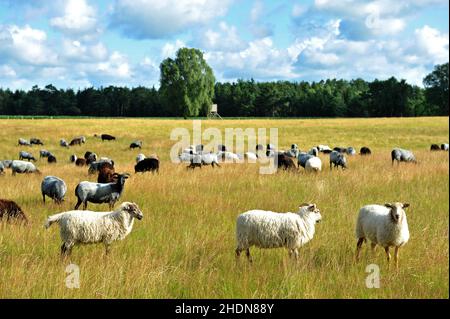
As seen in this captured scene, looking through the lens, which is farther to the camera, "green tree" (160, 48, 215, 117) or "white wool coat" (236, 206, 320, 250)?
"green tree" (160, 48, 215, 117)

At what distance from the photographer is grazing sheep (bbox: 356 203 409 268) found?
7.25 meters

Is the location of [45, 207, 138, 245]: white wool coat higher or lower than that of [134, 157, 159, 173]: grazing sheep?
higher

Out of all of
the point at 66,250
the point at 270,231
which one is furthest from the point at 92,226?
the point at 270,231

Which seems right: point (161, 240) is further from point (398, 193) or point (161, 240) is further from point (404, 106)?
point (404, 106)

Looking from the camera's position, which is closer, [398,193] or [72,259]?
[72,259]

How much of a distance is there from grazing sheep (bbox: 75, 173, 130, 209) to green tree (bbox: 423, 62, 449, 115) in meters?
107

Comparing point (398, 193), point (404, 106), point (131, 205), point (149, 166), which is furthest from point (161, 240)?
point (404, 106)

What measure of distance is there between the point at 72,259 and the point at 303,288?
11.6 ft

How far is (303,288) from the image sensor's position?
6023mm

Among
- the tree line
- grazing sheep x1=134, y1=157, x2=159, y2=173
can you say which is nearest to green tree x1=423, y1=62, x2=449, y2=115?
the tree line

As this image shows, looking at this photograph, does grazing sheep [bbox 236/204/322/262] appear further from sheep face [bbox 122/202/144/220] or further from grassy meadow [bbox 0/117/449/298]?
sheep face [bbox 122/202/144/220]

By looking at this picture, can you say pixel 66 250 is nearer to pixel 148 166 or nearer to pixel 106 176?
pixel 106 176

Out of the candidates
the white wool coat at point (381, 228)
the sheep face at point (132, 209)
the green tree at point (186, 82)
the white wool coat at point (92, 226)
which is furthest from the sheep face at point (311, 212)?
the green tree at point (186, 82)

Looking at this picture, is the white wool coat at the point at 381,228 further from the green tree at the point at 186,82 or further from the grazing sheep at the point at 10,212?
the green tree at the point at 186,82
